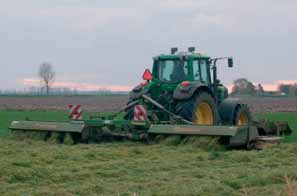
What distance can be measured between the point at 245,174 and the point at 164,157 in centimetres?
289

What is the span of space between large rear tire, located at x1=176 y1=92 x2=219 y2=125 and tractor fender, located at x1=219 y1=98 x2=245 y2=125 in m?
0.46

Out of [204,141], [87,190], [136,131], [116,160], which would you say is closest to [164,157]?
[116,160]

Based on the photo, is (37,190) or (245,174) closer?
(37,190)

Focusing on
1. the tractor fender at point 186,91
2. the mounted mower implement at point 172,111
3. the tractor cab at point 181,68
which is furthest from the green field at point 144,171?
the tractor cab at point 181,68

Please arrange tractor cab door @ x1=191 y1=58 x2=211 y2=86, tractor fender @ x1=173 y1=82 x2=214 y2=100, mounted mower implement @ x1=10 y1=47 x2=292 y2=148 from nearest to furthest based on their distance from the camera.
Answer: mounted mower implement @ x1=10 y1=47 x2=292 y2=148 → tractor fender @ x1=173 y1=82 x2=214 y2=100 → tractor cab door @ x1=191 y1=58 x2=211 y2=86

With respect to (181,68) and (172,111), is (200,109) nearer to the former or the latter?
(172,111)

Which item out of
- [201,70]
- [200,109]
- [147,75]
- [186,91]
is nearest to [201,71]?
[201,70]

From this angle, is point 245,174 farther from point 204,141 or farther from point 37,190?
point 204,141

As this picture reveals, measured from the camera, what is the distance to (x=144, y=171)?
988 centimetres

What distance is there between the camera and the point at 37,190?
7902 millimetres

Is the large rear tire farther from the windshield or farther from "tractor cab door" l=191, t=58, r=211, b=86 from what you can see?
the windshield

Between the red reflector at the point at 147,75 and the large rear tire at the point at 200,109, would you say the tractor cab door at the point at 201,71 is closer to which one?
the large rear tire at the point at 200,109

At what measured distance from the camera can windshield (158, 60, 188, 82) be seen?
16188 millimetres

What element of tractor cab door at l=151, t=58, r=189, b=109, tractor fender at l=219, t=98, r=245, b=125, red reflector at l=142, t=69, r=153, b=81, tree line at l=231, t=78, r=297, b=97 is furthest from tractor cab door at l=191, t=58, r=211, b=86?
tree line at l=231, t=78, r=297, b=97
